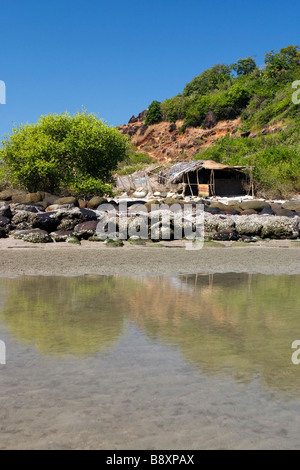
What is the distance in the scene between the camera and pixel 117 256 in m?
11.9

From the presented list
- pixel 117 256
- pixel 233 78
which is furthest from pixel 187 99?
pixel 117 256

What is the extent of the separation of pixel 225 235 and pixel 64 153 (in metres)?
12.7

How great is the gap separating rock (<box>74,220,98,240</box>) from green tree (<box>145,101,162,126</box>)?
82245 mm

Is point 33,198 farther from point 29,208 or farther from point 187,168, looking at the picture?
point 187,168

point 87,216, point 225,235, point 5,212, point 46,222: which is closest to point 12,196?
point 5,212

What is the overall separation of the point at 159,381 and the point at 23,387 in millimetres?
982

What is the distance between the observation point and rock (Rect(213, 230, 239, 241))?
1585 cm

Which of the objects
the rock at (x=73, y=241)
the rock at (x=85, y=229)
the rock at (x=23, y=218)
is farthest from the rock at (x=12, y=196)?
the rock at (x=73, y=241)

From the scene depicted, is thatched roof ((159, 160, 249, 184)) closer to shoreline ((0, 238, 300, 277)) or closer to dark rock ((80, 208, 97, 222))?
dark rock ((80, 208, 97, 222))

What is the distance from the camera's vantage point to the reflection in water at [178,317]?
Result: 4179mm

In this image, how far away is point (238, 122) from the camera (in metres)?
74.8

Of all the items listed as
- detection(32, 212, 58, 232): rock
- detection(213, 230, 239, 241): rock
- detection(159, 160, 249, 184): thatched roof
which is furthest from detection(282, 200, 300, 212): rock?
detection(32, 212, 58, 232): rock

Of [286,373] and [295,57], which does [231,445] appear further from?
[295,57]

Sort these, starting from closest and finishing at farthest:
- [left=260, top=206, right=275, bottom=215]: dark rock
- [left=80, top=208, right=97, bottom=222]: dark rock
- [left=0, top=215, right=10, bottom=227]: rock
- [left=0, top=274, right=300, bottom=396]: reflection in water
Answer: [left=0, top=274, right=300, bottom=396]: reflection in water, [left=0, top=215, right=10, bottom=227]: rock, [left=80, top=208, right=97, bottom=222]: dark rock, [left=260, top=206, right=275, bottom=215]: dark rock
